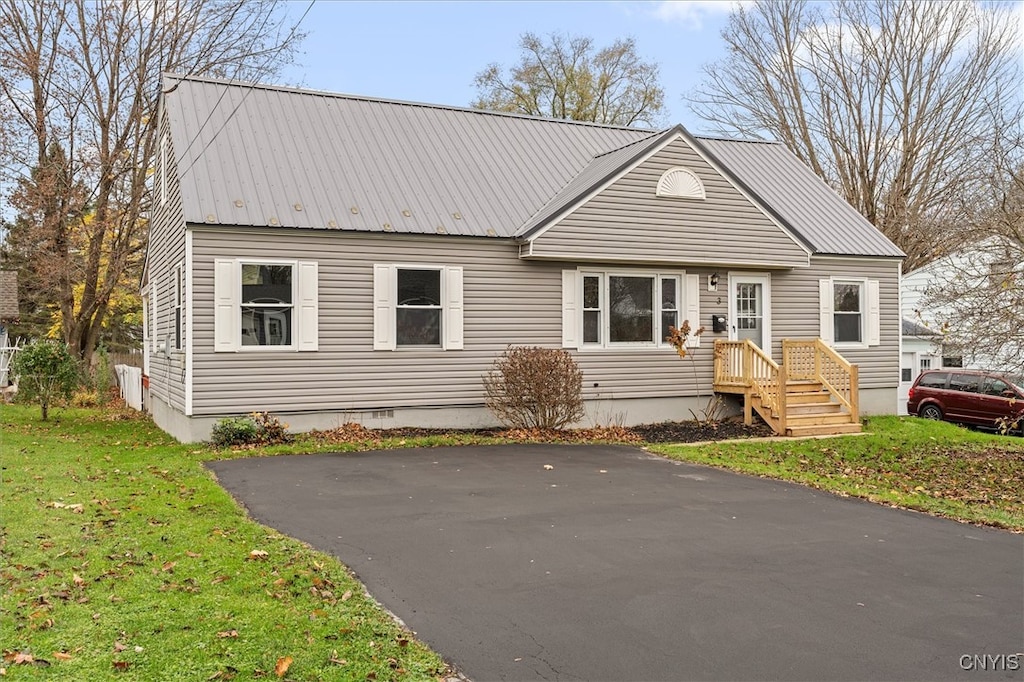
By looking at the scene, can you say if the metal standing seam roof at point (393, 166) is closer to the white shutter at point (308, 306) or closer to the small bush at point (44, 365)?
the white shutter at point (308, 306)

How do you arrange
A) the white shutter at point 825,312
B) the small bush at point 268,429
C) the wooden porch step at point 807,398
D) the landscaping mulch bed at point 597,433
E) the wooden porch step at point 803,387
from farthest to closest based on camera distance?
the white shutter at point 825,312, the wooden porch step at point 803,387, the wooden porch step at point 807,398, the landscaping mulch bed at point 597,433, the small bush at point 268,429

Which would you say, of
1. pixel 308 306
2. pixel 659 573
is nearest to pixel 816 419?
pixel 308 306

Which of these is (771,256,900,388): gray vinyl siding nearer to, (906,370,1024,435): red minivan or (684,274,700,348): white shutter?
(684,274,700,348): white shutter

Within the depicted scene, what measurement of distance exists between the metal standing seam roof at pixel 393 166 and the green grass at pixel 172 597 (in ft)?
21.1

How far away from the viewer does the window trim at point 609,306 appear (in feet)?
52.7

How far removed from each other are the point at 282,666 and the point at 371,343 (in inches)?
409

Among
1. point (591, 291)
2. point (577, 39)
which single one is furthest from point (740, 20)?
point (591, 291)

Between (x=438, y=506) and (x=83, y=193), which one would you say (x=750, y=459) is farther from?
(x=83, y=193)

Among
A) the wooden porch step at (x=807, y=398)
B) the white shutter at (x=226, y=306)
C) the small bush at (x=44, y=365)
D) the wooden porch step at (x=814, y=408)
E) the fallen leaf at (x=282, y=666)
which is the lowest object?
the fallen leaf at (x=282, y=666)

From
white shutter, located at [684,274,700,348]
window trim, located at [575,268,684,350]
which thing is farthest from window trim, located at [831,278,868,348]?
window trim, located at [575,268,684,350]

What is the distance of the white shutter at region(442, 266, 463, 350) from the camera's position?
1498cm

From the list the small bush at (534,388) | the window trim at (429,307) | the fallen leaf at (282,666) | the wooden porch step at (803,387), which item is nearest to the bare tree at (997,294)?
the wooden porch step at (803,387)

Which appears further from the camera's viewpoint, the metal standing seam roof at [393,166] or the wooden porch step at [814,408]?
the wooden porch step at [814,408]

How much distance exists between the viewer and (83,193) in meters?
24.7
